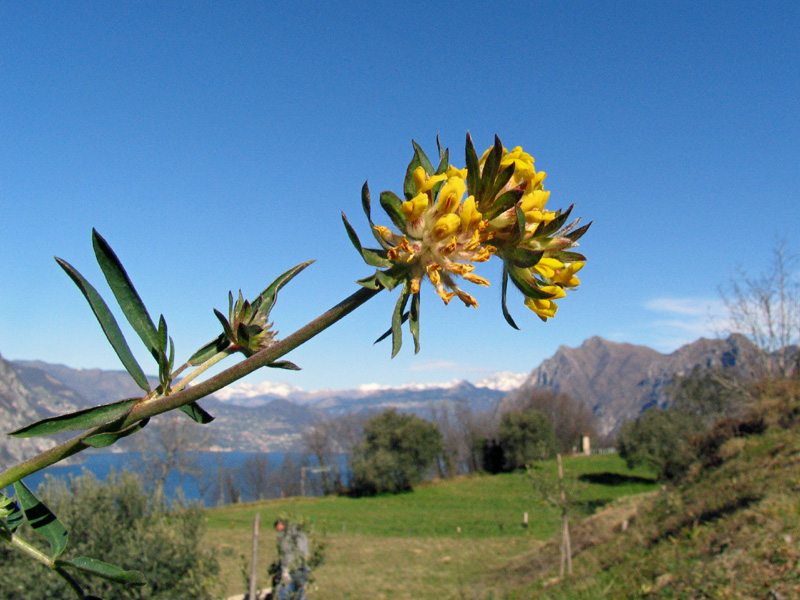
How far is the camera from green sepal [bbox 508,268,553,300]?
92 centimetres

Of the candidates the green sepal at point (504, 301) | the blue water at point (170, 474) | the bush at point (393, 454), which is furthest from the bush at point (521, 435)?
the green sepal at point (504, 301)

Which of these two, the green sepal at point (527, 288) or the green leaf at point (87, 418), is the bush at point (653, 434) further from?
the green leaf at point (87, 418)

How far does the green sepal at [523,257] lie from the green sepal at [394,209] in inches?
8.1

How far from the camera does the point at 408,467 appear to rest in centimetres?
5125

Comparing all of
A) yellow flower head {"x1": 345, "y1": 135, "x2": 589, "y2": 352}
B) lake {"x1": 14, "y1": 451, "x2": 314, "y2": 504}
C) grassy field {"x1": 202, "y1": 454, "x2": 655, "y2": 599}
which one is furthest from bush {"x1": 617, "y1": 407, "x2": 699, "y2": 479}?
yellow flower head {"x1": 345, "y1": 135, "x2": 589, "y2": 352}

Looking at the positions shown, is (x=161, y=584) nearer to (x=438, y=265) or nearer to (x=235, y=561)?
(x=438, y=265)

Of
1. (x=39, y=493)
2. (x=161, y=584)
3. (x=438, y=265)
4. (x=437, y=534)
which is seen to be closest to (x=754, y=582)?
(x=438, y=265)

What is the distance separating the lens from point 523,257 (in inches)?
35.7

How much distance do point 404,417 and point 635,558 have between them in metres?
44.3

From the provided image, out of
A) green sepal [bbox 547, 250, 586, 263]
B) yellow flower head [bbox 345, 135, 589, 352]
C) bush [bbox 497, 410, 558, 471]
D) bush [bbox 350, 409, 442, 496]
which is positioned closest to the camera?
yellow flower head [bbox 345, 135, 589, 352]

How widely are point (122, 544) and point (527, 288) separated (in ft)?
38.0

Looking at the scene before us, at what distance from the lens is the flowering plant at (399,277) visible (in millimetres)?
762

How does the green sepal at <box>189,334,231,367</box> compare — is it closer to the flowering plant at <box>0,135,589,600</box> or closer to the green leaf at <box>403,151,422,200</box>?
the flowering plant at <box>0,135,589,600</box>

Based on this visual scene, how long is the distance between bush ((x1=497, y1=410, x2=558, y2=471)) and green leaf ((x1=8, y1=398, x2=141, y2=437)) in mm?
56842
